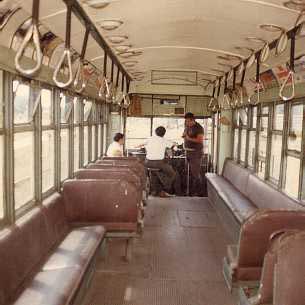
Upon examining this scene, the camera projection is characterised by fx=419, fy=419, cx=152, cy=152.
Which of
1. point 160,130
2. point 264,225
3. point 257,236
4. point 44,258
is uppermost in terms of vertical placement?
point 160,130

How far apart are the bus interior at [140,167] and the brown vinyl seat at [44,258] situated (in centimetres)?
2

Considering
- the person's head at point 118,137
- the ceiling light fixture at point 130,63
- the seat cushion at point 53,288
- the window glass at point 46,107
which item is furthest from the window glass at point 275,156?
the seat cushion at point 53,288

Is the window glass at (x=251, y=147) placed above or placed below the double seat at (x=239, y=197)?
above

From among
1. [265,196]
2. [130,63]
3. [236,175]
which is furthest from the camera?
[236,175]

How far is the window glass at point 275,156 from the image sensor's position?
20.0 feet

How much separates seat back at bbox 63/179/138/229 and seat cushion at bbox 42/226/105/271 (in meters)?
0.26

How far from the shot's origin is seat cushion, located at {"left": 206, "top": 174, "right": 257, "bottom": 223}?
606cm

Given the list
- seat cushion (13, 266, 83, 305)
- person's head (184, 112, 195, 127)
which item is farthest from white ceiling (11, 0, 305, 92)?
person's head (184, 112, 195, 127)

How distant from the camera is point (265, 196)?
608 centimetres

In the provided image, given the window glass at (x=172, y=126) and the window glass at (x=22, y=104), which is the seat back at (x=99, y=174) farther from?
the window glass at (x=172, y=126)

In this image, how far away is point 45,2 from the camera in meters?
3.02

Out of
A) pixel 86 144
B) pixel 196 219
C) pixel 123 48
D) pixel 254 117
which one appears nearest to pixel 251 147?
pixel 254 117

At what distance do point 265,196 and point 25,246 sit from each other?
370 cm

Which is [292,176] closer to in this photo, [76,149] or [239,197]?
[239,197]
